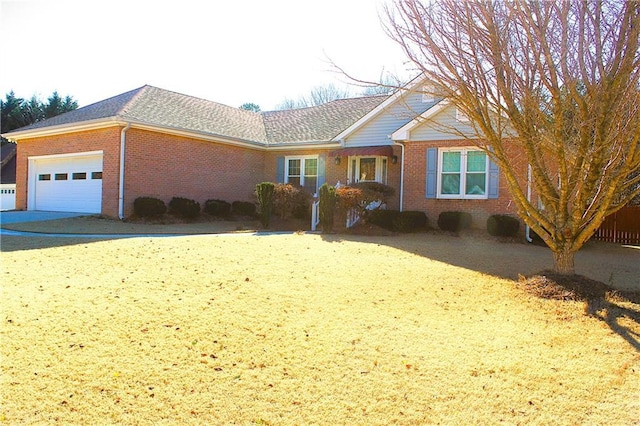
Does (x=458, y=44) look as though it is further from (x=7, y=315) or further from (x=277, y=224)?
Answer: (x=277, y=224)

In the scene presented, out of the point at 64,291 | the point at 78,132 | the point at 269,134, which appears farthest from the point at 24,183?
the point at 64,291

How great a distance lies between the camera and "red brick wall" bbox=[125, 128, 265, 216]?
16.9 m

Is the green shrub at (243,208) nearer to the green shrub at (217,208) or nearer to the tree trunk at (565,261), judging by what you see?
the green shrub at (217,208)

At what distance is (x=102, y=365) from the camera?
4383mm

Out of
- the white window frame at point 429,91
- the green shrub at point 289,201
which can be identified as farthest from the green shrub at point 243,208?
the white window frame at point 429,91

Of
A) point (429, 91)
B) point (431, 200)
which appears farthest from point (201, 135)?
point (429, 91)

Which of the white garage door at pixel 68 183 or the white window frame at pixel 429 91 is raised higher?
the white window frame at pixel 429 91

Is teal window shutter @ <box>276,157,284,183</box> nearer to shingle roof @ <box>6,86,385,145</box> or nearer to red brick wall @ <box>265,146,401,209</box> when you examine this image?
red brick wall @ <box>265,146,401,209</box>

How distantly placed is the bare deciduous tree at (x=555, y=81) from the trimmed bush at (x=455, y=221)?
276 inches

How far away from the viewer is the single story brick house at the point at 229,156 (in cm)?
1620

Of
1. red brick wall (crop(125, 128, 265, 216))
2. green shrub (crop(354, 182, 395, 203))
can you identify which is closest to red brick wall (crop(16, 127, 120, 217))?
red brick wall (crop(125, 128, 265, 216))

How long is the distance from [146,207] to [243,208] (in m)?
4.43

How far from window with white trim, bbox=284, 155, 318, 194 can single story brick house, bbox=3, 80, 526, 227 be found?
0.05 metres

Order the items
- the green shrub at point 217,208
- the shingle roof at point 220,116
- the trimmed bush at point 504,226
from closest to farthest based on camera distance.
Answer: the trimmed bush at point 504,226, the shingle roof at point 220,116, the green shrub at point 217,208
